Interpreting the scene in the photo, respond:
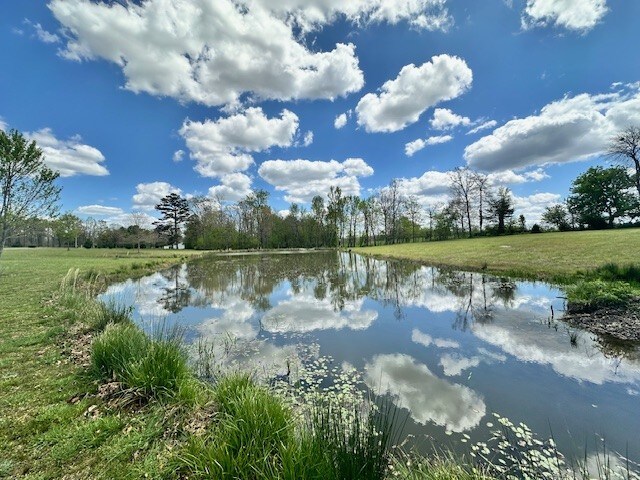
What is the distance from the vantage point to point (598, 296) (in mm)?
9344

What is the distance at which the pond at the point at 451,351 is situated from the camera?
4344 mm

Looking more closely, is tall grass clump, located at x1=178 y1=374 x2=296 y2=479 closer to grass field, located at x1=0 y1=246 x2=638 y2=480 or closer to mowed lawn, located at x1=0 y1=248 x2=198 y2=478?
grass field, located at x1=0 y1=246 x2=638 y2=480

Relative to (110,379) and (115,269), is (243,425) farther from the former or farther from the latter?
(115,269)

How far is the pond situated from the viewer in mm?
4344

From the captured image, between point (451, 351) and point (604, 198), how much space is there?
59.0 m

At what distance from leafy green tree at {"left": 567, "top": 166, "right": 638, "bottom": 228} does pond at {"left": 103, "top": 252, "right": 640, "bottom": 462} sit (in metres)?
45.7

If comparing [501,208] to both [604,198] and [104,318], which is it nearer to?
[604,198]

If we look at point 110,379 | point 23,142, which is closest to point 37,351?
point 110,379

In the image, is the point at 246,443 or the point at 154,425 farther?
the point at 154,425

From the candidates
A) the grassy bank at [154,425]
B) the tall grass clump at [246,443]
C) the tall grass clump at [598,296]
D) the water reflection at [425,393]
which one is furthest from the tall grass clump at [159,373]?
the tall grass clump at [598,296]

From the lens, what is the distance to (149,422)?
358 centimetres

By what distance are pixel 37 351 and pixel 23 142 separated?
1478cm

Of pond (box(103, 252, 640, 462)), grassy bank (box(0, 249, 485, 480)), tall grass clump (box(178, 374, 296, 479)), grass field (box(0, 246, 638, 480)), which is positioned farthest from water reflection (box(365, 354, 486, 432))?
tall grass clump (box(178, 374, 296, 479))

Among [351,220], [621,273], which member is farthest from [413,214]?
[621,273]
